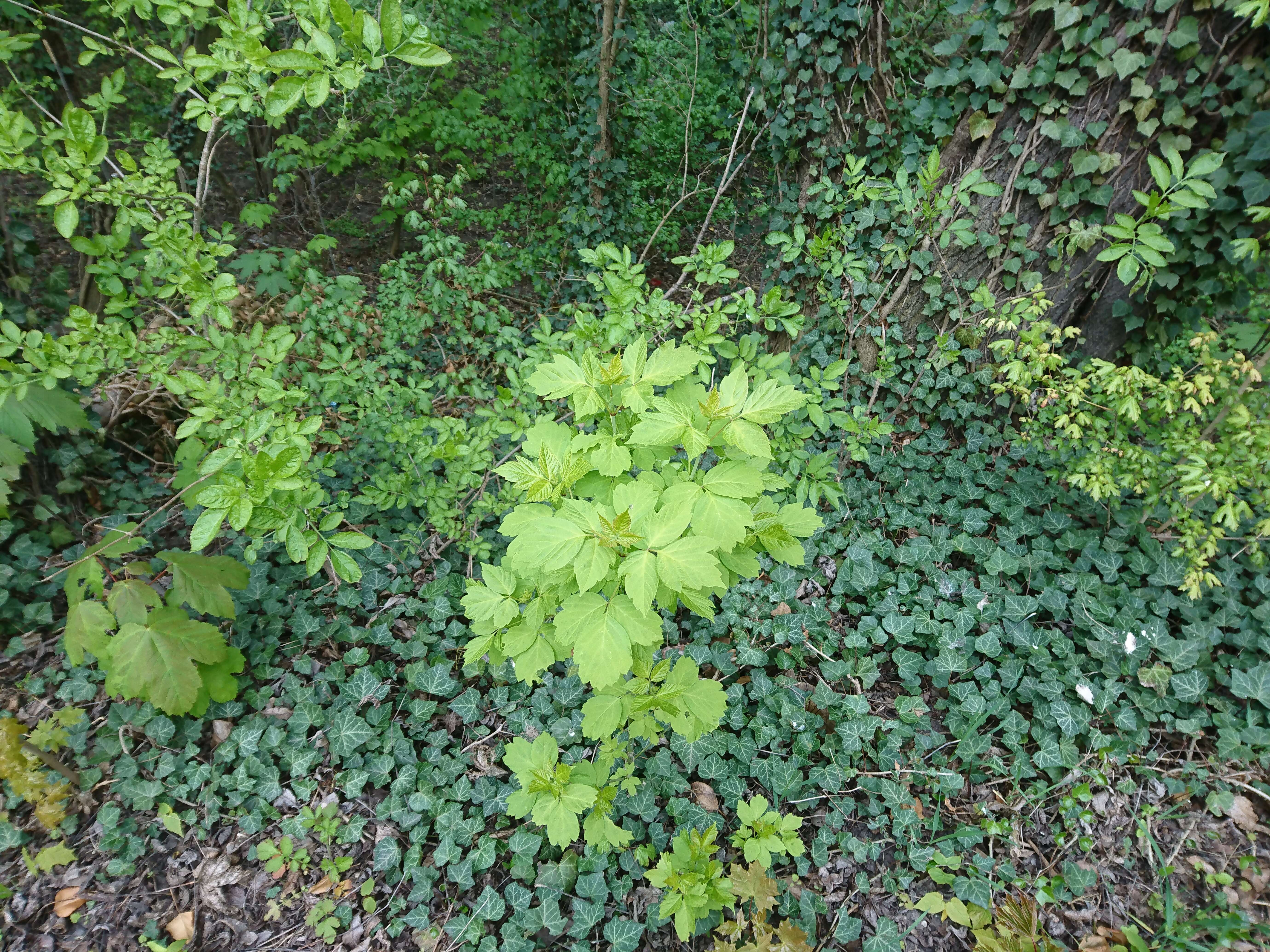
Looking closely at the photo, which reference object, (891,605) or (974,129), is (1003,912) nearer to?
(891,605)

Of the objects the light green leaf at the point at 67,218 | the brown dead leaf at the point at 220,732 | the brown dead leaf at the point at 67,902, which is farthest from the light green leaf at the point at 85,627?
the light green leaf at the point at 67,218

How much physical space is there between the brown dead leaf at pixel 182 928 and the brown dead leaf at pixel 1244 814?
3867 millimetres

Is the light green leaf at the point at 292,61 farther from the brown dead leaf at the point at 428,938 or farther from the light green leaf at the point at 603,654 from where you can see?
the brown dead leaf at the point at 428,938

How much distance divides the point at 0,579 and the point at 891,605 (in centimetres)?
412

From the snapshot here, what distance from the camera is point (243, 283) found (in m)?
4.46

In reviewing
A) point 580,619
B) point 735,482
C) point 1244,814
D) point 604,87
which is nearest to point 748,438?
point 735,482

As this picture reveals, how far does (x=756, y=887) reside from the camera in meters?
2.01

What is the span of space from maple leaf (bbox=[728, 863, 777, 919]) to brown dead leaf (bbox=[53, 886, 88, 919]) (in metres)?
2.28

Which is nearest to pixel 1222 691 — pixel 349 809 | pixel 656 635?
pixel 656 635

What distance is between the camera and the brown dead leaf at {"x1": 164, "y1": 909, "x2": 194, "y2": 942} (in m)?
2.09

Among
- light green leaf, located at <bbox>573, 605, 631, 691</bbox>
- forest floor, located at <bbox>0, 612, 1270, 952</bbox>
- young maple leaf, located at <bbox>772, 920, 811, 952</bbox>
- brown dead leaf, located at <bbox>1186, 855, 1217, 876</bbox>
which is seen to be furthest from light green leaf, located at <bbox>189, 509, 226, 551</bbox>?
brown dead leaf, located at <bbox>1186, 855, 1217, 876</bbox>

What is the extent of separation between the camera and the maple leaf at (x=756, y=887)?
1.98m

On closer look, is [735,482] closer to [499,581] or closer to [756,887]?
[499,581]

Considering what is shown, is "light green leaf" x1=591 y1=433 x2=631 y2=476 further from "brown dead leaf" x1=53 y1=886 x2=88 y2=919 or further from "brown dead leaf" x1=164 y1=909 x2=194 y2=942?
"brown dead leaf" x1=53 y1=886 x2=88 y2=919
